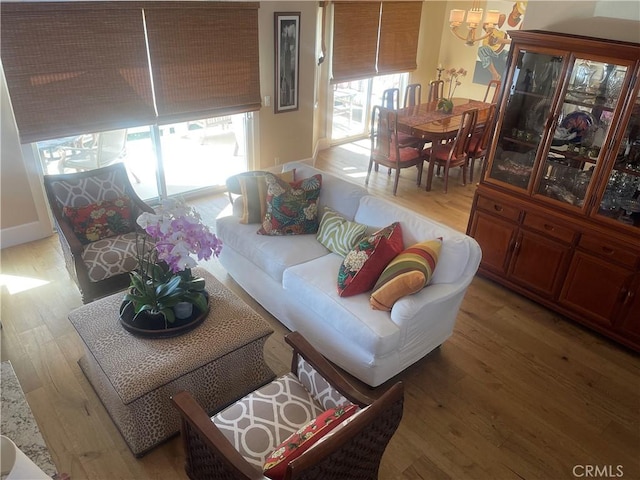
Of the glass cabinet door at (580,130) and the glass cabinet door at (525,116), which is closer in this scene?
the glass cabinet door at (580,130)

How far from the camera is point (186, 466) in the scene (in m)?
2.23

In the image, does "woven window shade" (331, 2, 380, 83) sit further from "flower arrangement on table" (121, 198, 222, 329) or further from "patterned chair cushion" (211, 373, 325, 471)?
"patterned chair cushion" (211, 373, 325, 471)

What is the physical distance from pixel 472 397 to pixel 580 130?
78.7 inches

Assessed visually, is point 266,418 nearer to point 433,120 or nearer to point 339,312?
point 339,312

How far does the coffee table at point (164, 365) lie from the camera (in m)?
2.28

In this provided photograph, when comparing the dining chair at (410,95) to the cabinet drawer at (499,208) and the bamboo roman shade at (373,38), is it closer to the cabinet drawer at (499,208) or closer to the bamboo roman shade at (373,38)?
the bamboo roman shade at (373,38)

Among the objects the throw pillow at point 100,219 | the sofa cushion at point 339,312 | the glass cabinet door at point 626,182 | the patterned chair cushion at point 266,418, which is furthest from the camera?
the throw pillow at point 100,219

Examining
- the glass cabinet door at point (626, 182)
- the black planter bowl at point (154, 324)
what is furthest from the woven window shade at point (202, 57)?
the glass cabinet door at point (626, 182)

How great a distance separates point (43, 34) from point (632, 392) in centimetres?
500

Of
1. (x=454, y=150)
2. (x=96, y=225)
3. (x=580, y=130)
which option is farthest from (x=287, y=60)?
(x=580, y=130)

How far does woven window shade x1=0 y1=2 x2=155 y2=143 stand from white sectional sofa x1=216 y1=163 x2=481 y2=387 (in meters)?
1.69

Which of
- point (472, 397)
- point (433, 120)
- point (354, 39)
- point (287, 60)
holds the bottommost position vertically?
point (472, 397)

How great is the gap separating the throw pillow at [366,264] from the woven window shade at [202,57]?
9.26 feet

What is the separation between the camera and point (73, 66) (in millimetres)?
3934
